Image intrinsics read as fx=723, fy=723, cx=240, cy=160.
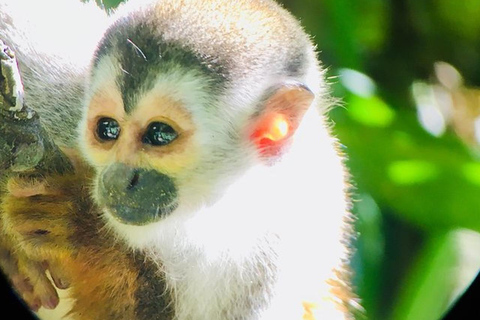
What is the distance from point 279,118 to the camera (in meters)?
1.06

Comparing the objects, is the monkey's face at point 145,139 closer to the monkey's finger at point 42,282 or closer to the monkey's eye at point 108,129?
the monkey's eye at point 108,129

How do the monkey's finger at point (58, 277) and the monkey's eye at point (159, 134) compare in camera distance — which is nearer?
the monkey's eye at point (159, 134)

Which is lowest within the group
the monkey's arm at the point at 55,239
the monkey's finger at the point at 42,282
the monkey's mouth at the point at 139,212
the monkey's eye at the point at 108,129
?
the monkey's finger at the point at 42,282

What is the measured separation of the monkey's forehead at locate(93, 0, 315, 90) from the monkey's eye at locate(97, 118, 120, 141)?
2.6 inches

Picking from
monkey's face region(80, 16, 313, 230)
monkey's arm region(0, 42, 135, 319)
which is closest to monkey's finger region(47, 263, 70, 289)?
monkey's arm region(0, 42, 135, 319)

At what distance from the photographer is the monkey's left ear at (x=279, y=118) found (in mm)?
1014

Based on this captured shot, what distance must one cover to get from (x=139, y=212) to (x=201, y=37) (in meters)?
0.26

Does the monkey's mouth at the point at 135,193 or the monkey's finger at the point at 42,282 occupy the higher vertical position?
the monkey's mouth at the point at 135,193

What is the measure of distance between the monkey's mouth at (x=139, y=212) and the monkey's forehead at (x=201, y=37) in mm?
172

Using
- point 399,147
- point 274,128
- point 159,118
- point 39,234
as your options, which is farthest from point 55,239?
point 399,147

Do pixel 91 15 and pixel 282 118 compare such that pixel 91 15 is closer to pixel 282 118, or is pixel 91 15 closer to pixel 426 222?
pixel 282 118

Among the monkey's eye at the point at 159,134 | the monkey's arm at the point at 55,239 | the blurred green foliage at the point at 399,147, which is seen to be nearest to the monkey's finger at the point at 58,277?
the monkey's arm at the point at 55,239

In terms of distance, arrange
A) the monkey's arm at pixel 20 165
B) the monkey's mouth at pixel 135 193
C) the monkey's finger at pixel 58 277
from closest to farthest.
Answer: the monkey's arm at pixel 20 165 < the monkey's mouth at pixel 135 193 < the monkey's finger at pixel 58 277

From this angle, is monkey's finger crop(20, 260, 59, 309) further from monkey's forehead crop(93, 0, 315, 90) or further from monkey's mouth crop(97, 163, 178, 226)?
monkey's forehead crop(93, 0, 315, 90)
